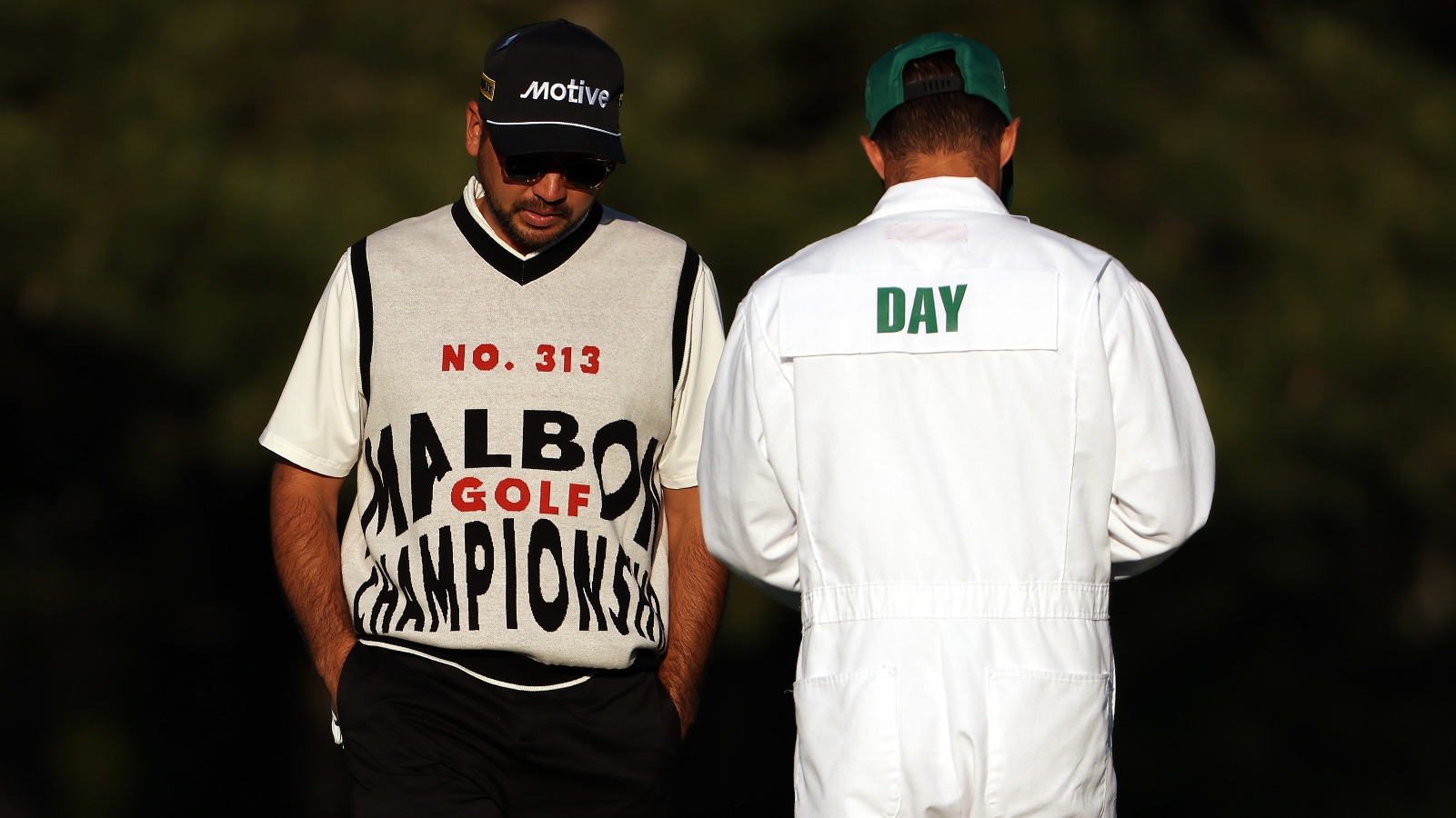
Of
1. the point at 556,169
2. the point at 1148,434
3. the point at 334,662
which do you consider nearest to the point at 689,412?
the point at 556,169

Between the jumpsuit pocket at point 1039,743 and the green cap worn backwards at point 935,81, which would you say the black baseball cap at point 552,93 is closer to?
the green cap worn backwards at point 935,81

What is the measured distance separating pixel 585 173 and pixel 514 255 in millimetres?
179

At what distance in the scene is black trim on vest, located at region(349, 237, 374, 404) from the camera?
2.86 meters

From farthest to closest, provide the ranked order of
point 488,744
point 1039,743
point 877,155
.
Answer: point 488,744 → point 877,155 → point 1039,743

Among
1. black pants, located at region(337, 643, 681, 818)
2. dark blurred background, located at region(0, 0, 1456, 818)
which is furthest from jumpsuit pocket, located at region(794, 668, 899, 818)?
dark blurred background, located at region(0, 0, 1456, 818)

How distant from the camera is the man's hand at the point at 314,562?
279 centimetres

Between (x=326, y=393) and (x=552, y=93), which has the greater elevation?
(x=552, y=93)

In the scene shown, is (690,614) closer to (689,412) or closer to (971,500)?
(689,412)

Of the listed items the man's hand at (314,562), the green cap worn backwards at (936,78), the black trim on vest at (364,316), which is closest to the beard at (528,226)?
the black trim on vest at (364,316)

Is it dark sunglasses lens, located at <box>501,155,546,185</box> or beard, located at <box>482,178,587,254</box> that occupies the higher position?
dark sunglasses lens, located at <box>501,155,546,185</box>

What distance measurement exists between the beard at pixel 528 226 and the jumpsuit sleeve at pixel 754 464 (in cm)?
54

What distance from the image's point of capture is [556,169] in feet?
9.37

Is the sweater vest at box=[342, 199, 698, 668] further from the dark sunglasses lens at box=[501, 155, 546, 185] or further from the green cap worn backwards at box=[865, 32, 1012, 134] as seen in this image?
the green cap worn backwards at box=[865, 32, 1012, 134]

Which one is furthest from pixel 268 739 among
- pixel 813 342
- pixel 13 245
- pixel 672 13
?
pixel 813 342
